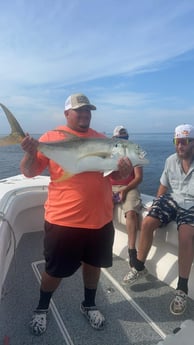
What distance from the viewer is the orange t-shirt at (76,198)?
103 inches

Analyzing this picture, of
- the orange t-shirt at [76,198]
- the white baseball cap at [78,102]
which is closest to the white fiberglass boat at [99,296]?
the orange t-shirt at [76,198]

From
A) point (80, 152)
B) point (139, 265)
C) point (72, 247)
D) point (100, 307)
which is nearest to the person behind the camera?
point (80, 152)

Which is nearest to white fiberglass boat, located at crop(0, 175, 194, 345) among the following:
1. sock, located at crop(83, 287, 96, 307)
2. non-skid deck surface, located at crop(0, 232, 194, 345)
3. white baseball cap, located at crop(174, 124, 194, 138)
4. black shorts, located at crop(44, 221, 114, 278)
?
non-skid deck surface, located at crop(0, 232, 194, 345)

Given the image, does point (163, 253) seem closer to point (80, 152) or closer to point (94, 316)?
point (94, 316)

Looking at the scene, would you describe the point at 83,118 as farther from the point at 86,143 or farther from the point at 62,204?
the point at 62,204

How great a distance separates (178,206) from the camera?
341 cm

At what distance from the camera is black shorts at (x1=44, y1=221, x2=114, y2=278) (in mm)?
2635

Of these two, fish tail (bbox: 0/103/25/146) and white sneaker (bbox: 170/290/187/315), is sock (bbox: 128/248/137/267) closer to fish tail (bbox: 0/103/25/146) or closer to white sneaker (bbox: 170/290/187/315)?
white sneaker (bbox: 170/290/187/315)

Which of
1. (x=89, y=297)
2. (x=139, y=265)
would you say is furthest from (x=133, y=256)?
(x=89, y=297)

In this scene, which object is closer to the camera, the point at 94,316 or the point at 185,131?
the point at 94,316

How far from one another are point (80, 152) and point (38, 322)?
151 centimetres

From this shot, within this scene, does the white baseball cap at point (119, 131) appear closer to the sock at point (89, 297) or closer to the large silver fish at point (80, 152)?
the large silver fish at point (80, 152)

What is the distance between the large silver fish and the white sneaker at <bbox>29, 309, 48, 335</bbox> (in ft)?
4.18

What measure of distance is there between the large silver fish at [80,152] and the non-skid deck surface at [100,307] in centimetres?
140
